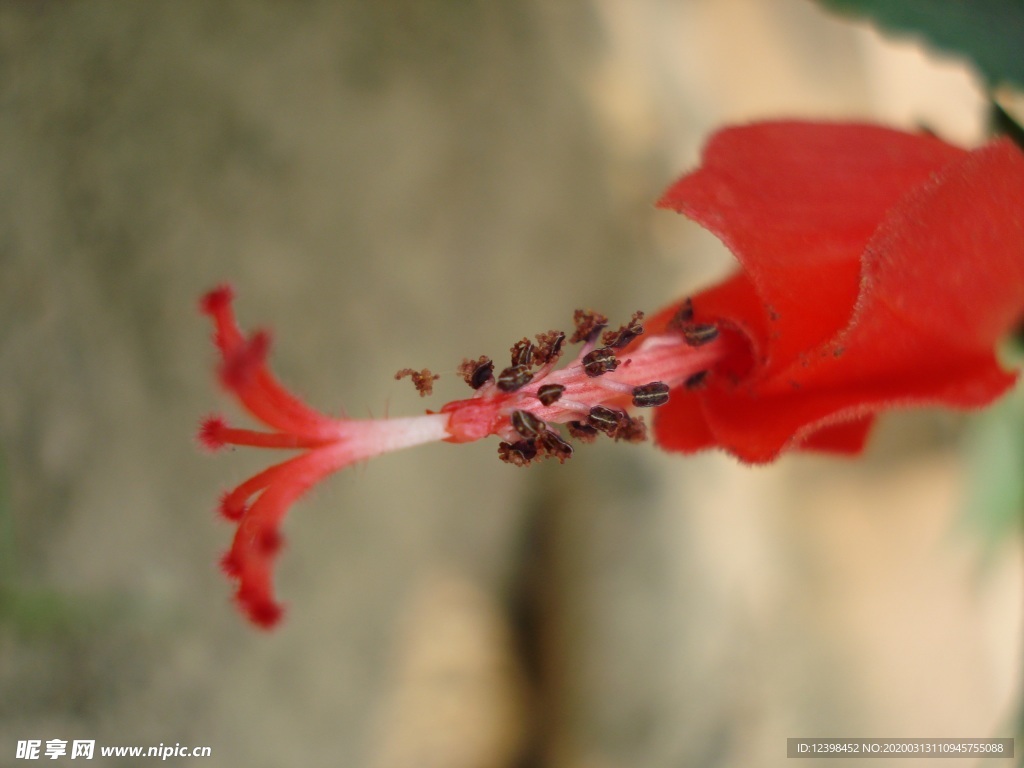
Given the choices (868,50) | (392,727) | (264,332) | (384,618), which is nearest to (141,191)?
(264,332)

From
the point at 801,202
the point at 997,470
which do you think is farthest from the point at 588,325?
the point at 997,470

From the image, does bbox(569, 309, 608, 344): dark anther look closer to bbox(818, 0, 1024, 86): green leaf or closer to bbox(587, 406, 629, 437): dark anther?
bbox(587, 406, 629, 437): dark anther

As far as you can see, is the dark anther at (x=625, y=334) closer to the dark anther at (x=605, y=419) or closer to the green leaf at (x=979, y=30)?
the dark anther at (x=605, y=419)

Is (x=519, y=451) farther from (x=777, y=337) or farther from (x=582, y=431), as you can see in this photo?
(x=777, y=337)

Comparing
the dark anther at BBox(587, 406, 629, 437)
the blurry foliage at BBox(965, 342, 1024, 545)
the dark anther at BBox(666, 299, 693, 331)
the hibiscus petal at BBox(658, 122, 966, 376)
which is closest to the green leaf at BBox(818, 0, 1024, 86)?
the hibiscus petal at BBox(658, 122, 966, 376)

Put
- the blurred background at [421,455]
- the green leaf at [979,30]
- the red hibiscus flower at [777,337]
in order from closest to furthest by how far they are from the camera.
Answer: the red hibiscus flower at [777,337]
the green leaf at [979,30]
the blurred background at [421,455]

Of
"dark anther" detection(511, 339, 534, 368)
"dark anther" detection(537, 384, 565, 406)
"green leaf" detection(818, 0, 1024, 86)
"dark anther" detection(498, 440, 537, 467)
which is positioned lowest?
"dark anther" detection(498, 440, 537, 467)

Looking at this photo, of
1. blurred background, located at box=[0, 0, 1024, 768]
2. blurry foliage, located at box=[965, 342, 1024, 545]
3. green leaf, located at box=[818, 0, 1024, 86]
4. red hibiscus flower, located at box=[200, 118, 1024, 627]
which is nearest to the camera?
red hibiscus flower, located at box=[200, 118, 1024, 627]

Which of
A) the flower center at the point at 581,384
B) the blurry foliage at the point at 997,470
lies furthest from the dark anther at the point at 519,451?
the blurry foliage at the point at 997,470
